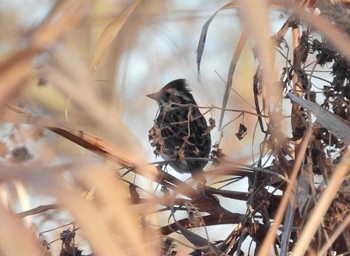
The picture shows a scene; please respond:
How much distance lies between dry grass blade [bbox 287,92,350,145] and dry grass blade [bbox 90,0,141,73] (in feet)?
1.43

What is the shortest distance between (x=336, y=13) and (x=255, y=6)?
0.91 meters

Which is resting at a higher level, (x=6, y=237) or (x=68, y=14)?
(x=68, y=14)

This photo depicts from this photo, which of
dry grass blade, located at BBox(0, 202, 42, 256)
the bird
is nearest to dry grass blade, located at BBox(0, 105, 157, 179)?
the bird

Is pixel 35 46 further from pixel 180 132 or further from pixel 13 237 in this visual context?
pixel 180 132

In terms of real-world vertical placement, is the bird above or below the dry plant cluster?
above

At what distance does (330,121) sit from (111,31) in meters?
0.57

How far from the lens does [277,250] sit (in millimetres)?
1634

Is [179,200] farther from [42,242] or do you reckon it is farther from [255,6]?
[255,6]

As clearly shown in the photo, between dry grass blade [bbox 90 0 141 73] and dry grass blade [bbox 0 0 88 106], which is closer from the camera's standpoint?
dry grass blade [bbox 0 0 88 106]

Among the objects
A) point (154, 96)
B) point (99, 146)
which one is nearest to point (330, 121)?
point (99, 146)

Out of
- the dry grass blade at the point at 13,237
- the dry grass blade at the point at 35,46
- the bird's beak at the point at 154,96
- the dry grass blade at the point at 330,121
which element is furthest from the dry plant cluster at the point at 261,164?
the bird's beak at the point at 154,96

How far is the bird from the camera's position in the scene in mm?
1777

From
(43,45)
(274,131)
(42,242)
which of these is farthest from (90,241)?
(42,242)

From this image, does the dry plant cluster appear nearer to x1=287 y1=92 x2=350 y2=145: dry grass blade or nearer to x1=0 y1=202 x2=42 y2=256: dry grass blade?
x1=287 y1=92 x2=350 y2=145: dry grass blade
